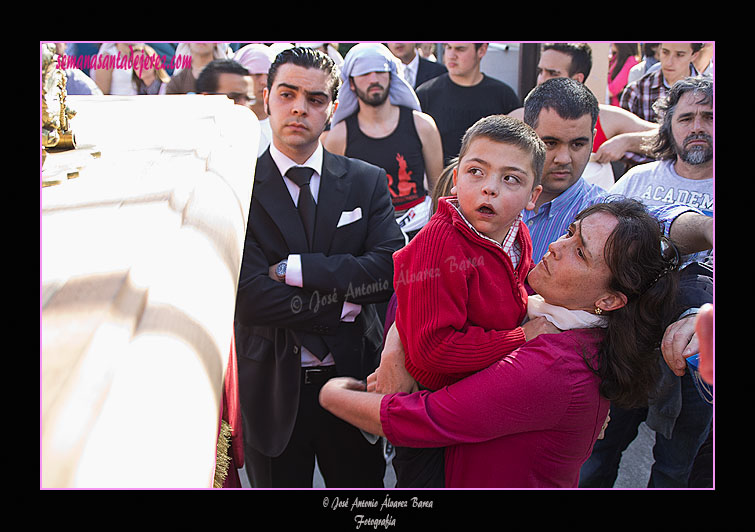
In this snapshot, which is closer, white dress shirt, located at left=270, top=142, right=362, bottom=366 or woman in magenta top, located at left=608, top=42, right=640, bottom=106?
white dress shirt, located at left=270, top=142, right=362, bottom=366

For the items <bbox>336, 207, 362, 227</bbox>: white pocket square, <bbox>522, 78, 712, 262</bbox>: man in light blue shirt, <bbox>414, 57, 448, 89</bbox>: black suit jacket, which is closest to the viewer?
<bbox>522, 78, 712, 262</bbox>: man in light blue shirt

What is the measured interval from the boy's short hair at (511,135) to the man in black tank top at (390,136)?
38.3 inches

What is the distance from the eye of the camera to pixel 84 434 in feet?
1.50

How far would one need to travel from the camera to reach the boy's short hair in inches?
56.1

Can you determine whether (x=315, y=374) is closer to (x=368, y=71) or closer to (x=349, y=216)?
(x=349, y=216)

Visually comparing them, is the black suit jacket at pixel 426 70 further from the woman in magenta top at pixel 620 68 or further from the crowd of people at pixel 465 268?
the woman in magenta top at pixel 620 68

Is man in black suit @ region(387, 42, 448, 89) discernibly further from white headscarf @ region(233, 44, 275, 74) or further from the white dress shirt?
the white dress shirt


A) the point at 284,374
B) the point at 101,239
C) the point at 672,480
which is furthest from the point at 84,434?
the point at 672,480

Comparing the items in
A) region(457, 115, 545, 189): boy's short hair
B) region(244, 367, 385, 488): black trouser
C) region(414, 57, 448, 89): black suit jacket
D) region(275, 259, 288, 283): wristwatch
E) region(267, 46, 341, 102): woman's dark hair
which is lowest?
region(244, 367, 385, 488): black trouser

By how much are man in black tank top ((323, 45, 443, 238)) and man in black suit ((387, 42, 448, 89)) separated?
3.94 feet

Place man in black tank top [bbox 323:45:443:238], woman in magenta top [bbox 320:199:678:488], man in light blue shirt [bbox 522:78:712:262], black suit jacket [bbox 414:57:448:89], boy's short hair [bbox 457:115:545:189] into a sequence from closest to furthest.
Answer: woman in magenta top [bbox 320:199:678:488] < boy's short hair [bbox 457:115:545:189] < man in light blue shirt [bbox 522:78:712:262] < man in black tank top [bbox 323:45:443:238] < black suit jacket [bbox 414:57:448:89]

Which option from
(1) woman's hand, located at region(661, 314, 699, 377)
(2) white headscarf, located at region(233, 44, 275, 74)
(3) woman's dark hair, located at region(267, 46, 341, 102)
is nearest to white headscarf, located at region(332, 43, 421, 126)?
(2) white headscarf, located at region(233, 44, 275, 74)

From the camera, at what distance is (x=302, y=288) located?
75.5 inches

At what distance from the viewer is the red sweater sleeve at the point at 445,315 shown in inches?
52.7
